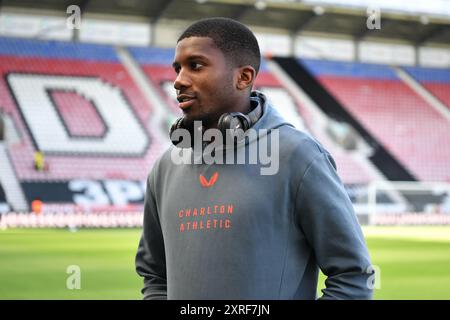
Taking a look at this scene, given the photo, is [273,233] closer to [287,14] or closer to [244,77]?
[244,77]

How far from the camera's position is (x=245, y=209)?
6.63 ft

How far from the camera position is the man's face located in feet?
7.21

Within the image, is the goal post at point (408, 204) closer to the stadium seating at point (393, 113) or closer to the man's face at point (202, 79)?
the stadium seating at point (393, 113)

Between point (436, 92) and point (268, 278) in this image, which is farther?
point (436, 92)

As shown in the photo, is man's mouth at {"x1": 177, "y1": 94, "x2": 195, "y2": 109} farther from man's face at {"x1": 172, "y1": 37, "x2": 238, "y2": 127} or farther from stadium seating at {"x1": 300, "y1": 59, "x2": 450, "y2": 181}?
stadium seating at {"x1": 300, "y1": 59, "x2": 450, "y2": 181}

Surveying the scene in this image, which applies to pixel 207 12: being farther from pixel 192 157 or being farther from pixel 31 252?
pixel 192 157

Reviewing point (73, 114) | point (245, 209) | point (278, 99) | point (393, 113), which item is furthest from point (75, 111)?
point (245, 209)

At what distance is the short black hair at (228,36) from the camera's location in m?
2.21

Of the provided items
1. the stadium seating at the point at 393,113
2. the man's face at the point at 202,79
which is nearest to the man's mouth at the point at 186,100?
the man's face at the point at 202,79

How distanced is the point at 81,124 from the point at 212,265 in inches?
964

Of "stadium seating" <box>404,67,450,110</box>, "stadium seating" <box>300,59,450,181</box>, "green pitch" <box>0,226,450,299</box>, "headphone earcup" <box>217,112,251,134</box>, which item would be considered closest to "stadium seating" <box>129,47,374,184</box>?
"stadium seating" <box>300,59,450,181</box>

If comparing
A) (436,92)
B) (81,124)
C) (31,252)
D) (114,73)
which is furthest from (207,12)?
(31,252)

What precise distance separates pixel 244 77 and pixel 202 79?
0.15m
